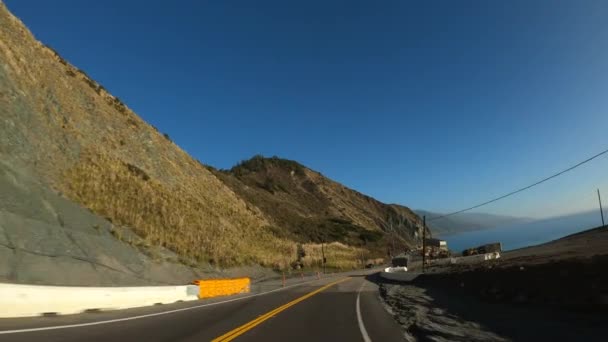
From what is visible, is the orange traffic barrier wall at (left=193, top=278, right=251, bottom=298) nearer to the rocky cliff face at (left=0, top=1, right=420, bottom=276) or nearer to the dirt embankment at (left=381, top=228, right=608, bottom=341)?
the rocky cliff face at (left=0, top=1, right=420, bottom=276)

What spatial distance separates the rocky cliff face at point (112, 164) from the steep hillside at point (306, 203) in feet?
73.8

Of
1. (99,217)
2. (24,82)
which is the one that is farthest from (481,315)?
(24,82)

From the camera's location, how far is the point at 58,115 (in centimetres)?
3922

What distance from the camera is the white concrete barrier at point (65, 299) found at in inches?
447

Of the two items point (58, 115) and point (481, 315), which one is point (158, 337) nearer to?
point (481, 315)

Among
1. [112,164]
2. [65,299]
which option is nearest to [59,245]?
[65,299]

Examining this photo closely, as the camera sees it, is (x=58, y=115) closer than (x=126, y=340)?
No

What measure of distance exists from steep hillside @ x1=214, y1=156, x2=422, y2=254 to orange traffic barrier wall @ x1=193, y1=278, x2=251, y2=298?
49.4 m

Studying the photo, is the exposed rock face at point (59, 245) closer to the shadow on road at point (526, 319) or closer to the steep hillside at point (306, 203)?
the shadow on road at point (526, 319)

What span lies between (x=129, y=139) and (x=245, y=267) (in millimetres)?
20592

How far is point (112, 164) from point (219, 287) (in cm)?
2097

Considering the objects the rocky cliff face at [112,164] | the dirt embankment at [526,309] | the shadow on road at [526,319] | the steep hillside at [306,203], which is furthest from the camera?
the steep hillside at [306,203]

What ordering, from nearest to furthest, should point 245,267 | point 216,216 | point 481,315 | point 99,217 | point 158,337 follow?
point 158,337 < point 481,315 < point 99,217 < point 245,267 < point 216,216

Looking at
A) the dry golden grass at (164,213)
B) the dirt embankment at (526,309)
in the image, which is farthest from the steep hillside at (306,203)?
the dirt embankment at (526,309)
